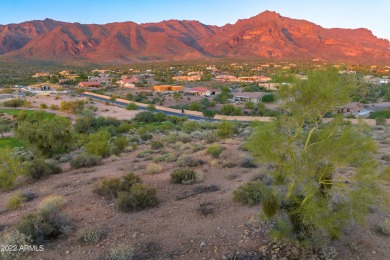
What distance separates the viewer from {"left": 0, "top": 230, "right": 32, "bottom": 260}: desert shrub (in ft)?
26.6

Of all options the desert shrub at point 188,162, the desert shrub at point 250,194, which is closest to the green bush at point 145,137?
the desert shrub at point 188,162

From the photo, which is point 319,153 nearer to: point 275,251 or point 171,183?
point 275,251

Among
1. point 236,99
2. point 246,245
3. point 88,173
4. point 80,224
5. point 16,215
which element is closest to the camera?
point 246,245

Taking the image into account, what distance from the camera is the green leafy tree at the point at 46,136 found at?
19578 mm

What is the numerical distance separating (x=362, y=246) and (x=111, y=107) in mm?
57877

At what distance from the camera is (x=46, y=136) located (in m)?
19.7

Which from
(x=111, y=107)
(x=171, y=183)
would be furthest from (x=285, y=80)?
(x=111, y=107)

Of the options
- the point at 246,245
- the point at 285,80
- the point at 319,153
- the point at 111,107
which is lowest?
the point at 111,107

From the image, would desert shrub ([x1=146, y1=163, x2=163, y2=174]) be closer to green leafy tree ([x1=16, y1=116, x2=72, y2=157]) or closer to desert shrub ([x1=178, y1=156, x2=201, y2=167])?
desert shrub ([x1=178, y1=156, x2=201, y2=167])

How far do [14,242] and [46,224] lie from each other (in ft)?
3.27

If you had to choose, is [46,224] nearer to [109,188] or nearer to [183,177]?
[109,188]

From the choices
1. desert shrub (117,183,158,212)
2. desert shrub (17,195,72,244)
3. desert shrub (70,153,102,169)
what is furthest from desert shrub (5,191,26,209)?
desert shrub (70,153,102,169)

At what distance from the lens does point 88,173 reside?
16.0 metres

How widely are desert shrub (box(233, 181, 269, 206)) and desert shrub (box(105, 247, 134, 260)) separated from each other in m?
4.48
